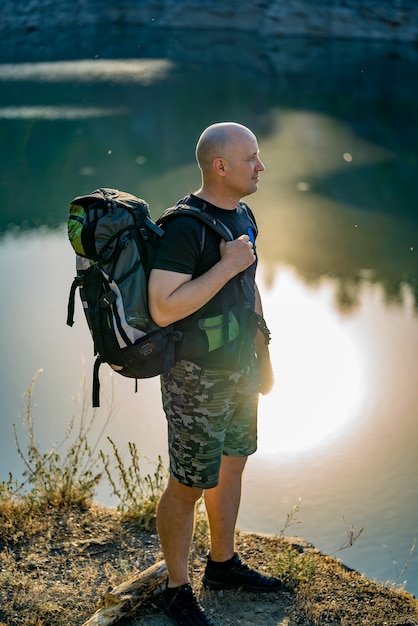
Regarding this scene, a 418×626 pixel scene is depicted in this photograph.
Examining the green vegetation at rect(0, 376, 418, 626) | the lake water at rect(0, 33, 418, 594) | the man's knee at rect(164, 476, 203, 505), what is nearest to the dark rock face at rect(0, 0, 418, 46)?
the lake water at rect(0, 33, 418, 594)

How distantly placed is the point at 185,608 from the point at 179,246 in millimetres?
946

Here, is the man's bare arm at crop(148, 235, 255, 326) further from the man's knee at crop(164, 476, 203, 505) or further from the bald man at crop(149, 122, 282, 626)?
the man's knee at crop(164, 476, 203, 505)

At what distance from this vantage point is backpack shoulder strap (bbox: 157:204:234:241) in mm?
2160

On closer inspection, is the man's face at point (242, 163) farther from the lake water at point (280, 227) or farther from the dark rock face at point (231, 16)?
the dark rock face at point (231, 16)

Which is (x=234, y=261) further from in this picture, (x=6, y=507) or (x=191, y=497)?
(x=6, y=507)

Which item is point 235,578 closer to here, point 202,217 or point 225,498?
point 225,498

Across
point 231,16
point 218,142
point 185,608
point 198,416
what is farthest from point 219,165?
point 231,16

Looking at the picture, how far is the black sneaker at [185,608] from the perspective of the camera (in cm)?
237

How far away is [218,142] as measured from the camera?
2.21 meters

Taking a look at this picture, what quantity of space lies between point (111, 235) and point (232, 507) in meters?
0.85

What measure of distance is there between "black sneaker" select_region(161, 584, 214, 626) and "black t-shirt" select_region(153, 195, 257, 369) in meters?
0.61

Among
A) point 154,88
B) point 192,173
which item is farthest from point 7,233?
point 154,88

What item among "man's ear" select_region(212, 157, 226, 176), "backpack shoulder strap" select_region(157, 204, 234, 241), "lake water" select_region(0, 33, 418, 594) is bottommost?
"lake water" select_region(0, 33, 418, 594)

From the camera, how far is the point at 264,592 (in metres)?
2.62
